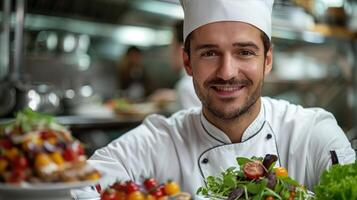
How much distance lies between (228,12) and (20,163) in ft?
3.68

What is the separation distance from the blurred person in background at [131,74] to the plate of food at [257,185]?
5.31m

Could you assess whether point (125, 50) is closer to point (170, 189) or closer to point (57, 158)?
point (170, 189)

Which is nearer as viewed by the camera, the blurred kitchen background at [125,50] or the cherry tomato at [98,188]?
the cherry tomato at [98,188]

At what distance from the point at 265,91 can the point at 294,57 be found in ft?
2.52

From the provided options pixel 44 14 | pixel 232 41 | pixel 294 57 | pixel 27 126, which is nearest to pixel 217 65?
pixel 232 41

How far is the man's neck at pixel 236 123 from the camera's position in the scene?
83.3 inches

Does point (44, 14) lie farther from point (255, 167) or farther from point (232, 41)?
point (255, 167)

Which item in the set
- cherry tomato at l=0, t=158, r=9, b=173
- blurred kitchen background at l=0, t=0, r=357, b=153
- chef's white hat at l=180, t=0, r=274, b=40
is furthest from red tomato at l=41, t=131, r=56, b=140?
blurred kitchen background at l=0, t=0, r=357, b=153

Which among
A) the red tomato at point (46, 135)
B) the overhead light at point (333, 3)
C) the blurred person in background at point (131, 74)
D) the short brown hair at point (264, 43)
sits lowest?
the blurred person in background at point (131, 74)

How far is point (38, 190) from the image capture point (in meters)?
1.14

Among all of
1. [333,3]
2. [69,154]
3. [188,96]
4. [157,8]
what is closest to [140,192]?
[69,154]

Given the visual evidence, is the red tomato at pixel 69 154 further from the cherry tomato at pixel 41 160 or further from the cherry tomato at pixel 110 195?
the cherry tomato at pixel 110 195

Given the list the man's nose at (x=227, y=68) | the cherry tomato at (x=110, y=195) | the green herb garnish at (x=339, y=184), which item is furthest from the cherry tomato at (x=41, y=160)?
the man's nose at (x=227, y=68)

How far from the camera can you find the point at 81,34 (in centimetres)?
642
